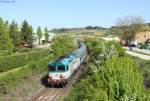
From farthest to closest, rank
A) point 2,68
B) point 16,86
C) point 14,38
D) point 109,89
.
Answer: point 14,38 → point 2,68 → point 16,86 → point 109,89

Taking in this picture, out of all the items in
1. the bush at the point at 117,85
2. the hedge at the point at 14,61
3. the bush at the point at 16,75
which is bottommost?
the hedge at the point at 14,61

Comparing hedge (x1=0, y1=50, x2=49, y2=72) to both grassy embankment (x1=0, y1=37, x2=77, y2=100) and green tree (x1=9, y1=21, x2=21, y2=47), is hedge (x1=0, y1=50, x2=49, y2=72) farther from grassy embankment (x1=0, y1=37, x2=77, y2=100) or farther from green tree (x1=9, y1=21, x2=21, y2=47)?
green tree (x1=9, y1=21, x2=21, y2=47)

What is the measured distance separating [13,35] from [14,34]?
38 centimetres

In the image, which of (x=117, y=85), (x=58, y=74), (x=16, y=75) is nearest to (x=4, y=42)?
(x=16, y=75)

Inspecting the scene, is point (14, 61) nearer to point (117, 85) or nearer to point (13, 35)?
point (13, 35)

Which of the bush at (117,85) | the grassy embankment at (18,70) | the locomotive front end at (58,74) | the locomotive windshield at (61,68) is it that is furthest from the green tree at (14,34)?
the bush at (117,85)

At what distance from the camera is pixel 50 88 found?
39562mm

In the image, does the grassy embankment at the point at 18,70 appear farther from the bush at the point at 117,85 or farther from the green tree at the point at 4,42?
the bush at the point at 117,85

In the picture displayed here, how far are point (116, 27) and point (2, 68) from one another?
85.1 m

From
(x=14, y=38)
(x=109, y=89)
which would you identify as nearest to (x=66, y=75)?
(x=109, y=89)

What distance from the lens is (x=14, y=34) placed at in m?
95.0

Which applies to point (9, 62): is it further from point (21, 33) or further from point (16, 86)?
point (21, 33)

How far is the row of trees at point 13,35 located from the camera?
80562 mm

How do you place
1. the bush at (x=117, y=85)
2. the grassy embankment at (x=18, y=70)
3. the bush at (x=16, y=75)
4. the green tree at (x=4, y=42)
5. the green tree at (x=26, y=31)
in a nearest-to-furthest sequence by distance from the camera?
the bush at (x=117, y=85) < the bush at (x=16, y=75) < the grassy embankment at (x=18, y=70) < the green tree at (x=4, y=42) < the green tree at (x=26, y=31)
